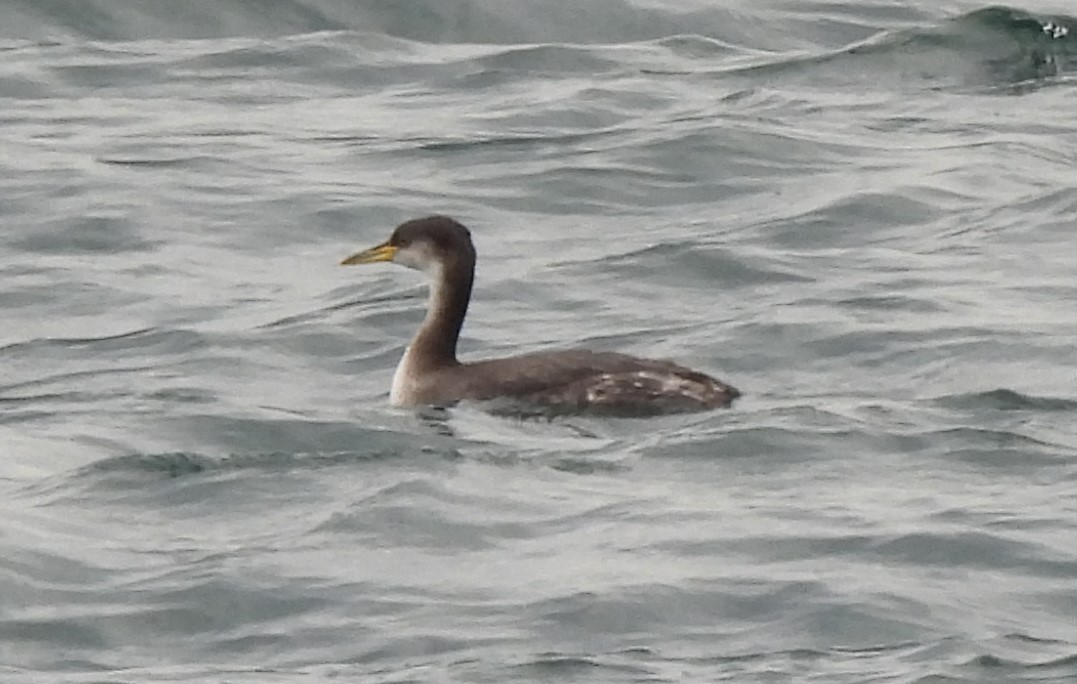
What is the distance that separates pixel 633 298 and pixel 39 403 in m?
3.37

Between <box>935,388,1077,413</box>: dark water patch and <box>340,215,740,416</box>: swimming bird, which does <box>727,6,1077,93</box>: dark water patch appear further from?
<box>935,388,1077,413</box>: dark water patch

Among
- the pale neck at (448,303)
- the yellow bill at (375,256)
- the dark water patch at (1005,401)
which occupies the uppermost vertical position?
the yellow bill at (375,256)

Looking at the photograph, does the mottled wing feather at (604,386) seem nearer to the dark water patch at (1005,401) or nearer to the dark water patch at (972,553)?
the dark water patch at (1005,401)

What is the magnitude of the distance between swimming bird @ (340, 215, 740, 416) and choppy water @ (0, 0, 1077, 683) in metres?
0.13

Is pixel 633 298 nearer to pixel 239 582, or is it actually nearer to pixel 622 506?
pixel 622 506

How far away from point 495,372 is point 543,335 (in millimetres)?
1613

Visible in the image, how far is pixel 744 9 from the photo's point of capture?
78.2 feet

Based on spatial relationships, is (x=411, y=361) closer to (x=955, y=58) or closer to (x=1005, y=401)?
(x=1005, y=401)

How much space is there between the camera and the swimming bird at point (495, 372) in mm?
13617

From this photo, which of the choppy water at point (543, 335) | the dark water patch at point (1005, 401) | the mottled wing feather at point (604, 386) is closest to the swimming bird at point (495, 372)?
the mottled wing feather at point (604, 386)

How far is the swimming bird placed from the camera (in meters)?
13.6

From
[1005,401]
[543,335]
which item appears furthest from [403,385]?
[1005,401]

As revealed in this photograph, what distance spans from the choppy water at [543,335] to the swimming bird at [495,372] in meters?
0.13

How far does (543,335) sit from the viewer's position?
1571 cm
